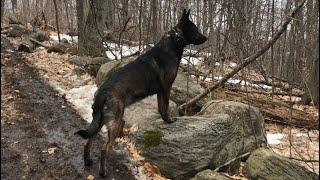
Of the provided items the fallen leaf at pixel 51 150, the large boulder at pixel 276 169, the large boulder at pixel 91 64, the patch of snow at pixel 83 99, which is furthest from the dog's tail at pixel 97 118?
the large boulder at pixel 91 64

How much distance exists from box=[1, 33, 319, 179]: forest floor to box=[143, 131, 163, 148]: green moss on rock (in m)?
0.30

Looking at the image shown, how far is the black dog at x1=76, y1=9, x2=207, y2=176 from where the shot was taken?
5.91 metres

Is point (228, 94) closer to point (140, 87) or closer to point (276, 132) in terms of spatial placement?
point (276, 132)

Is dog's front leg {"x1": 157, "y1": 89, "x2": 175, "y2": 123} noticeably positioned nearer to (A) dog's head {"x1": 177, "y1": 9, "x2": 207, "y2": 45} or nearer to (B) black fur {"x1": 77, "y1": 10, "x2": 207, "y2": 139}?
(B) black fur {"x1": 77, "y1": 10, "x2": 207, "y2": 139}

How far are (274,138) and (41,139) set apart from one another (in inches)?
206

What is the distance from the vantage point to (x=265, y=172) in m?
6.50

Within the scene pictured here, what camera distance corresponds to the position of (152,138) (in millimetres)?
6715

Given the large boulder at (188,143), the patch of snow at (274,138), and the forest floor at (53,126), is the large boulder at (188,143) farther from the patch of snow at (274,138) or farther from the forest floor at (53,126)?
the patch of snow at (274,138)

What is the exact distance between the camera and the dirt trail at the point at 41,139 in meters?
6.01

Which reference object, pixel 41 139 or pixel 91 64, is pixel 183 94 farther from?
pixel 91 64

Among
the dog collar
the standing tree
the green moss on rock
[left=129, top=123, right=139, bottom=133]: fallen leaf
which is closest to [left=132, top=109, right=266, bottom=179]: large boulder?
Result: the green moss on rock

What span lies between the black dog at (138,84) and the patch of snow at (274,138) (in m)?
3.36

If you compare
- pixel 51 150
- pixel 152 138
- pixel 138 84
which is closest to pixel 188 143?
pixel 152 138

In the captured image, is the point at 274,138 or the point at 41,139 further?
the point at 274,138
